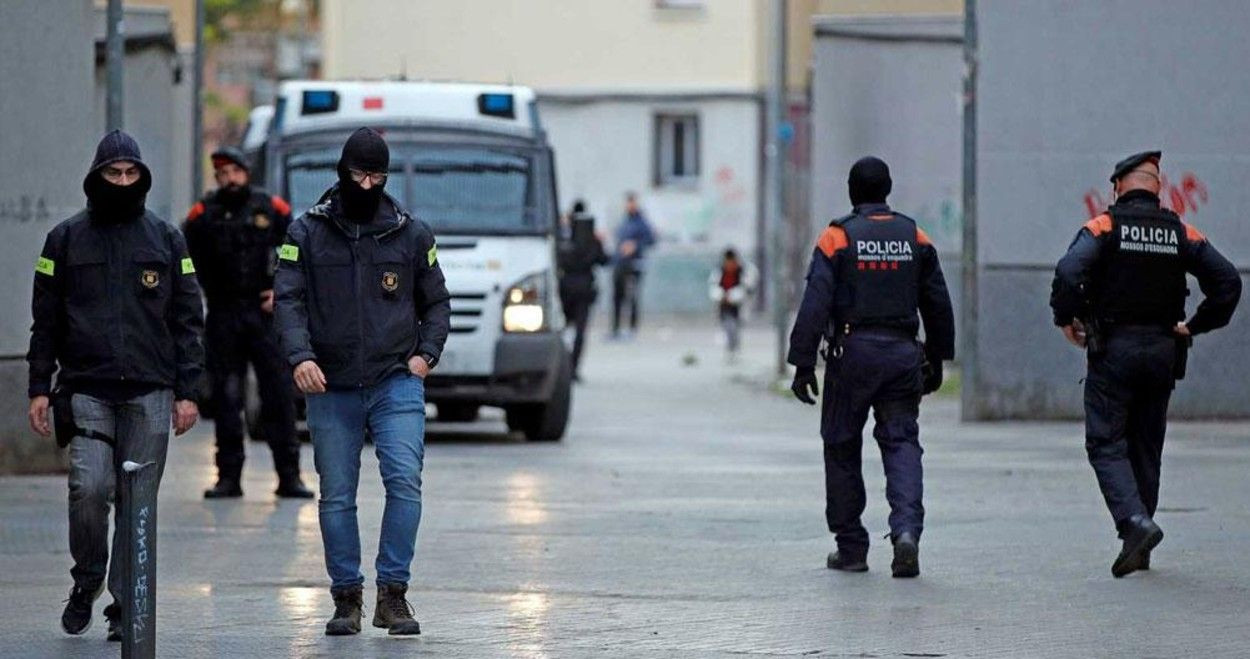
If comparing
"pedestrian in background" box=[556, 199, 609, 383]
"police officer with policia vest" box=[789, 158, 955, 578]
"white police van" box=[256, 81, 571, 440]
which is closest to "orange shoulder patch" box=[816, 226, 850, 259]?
"police officer with policia vest" box=[789, 158, 955, 578]

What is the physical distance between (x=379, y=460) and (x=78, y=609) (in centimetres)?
118

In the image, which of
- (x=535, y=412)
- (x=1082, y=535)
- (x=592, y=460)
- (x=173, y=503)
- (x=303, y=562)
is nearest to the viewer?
(x=303, y=562)

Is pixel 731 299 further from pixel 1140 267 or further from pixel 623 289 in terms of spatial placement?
pixel 1140 267

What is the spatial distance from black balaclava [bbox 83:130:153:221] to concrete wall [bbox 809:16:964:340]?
17.4 m

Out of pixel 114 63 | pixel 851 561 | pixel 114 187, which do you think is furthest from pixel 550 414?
pixel 114 187

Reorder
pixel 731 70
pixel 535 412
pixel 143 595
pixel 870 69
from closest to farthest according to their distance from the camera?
1. pixel 143 595
2. pixel 535 412
3. pixel 870 69
4. pixel 731 70

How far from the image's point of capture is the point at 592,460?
17406 millimetres

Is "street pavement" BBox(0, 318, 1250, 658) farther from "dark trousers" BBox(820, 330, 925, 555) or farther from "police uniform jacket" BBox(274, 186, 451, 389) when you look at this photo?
"police uniform jacket" BBox(274, 186, 451, 389)

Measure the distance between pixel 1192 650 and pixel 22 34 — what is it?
8.51 m

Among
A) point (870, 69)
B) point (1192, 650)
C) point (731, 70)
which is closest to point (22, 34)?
point (1192, 650)

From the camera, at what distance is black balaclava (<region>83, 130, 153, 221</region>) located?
909 centimetres

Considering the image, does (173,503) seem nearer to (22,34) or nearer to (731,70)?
(22,34)

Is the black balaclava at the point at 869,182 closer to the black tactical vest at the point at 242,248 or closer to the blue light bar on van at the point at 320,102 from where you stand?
the black tactical vest at the point at 242,248

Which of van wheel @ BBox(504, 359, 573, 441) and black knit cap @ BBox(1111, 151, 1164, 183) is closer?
black knit cap @ BBox(1111, 151, 1164, 183)
